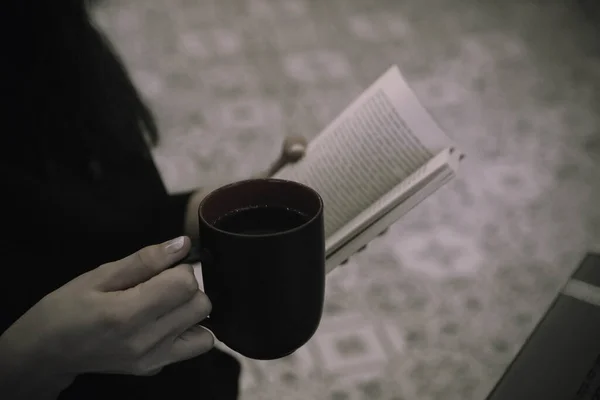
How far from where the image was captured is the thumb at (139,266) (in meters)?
0.43

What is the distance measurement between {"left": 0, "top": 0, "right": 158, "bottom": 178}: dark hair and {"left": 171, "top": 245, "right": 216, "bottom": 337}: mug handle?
0.30m

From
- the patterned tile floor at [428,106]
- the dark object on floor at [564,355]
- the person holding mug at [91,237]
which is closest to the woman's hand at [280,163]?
the person holding mug at [91,237]

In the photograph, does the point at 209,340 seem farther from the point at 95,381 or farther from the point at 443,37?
the point at 443,37

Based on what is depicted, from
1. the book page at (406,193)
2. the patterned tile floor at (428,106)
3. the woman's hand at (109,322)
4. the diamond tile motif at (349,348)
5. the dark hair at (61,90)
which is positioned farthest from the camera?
the patterned tile floor at (428,106)

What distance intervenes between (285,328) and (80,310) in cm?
16

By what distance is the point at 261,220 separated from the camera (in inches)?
19.5

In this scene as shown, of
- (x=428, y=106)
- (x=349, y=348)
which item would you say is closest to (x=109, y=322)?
(x=349, y=348)

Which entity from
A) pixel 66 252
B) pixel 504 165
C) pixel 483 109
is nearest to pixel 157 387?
pixel 66 252

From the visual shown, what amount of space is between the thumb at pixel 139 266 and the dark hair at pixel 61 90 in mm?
299

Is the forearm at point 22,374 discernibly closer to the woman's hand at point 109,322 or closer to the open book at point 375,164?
the woman's hand at point 109,322

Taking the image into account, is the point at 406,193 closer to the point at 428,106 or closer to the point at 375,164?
the point at 375,164

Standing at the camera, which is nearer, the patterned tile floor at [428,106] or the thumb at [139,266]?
the thumb at [139,266]

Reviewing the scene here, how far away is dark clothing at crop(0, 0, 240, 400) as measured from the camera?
1.95 ft

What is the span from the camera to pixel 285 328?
47cm
